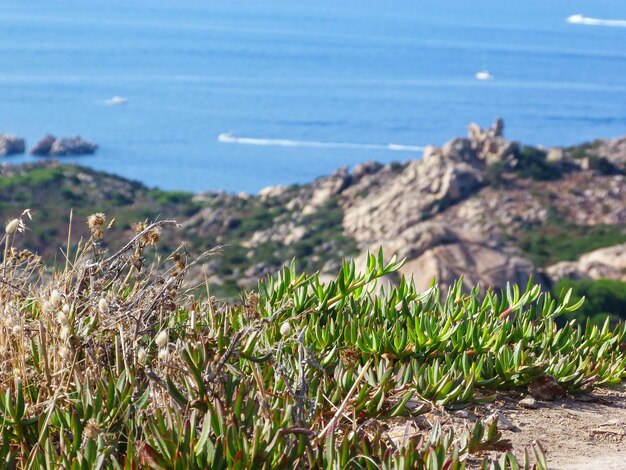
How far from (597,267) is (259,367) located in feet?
82.0

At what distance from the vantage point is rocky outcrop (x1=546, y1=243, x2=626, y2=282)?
26094 mm

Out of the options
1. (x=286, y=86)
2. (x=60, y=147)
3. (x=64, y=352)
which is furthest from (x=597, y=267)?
(x=286, y=86)

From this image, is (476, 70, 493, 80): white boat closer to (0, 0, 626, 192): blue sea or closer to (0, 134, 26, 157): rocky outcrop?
(0, 0, 626, 192): blue sea

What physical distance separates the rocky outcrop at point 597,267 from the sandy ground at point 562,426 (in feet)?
72.9

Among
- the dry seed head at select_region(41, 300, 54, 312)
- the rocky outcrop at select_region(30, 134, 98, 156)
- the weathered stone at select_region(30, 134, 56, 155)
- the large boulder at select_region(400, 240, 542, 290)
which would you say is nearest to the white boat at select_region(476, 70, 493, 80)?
the rocky outcrop at select_region(30, 134, 98, 156)

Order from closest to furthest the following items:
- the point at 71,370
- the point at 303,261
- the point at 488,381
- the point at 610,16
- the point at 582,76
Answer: the point at 71,370 < the point at 488,381 < the point at 303,261 < the point at 582,76 < the point at 610,16

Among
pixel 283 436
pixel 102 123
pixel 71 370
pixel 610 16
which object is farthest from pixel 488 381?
pixel 610 16

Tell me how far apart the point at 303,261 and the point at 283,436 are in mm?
29391

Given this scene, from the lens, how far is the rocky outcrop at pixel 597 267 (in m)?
26.1

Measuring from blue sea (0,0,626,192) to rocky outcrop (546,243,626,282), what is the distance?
32347mm

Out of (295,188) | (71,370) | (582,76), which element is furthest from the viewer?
(582,76)

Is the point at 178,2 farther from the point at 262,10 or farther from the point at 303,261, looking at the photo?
the point at 303,261

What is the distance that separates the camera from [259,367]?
3.23m

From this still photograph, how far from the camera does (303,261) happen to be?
31938 millimetres
